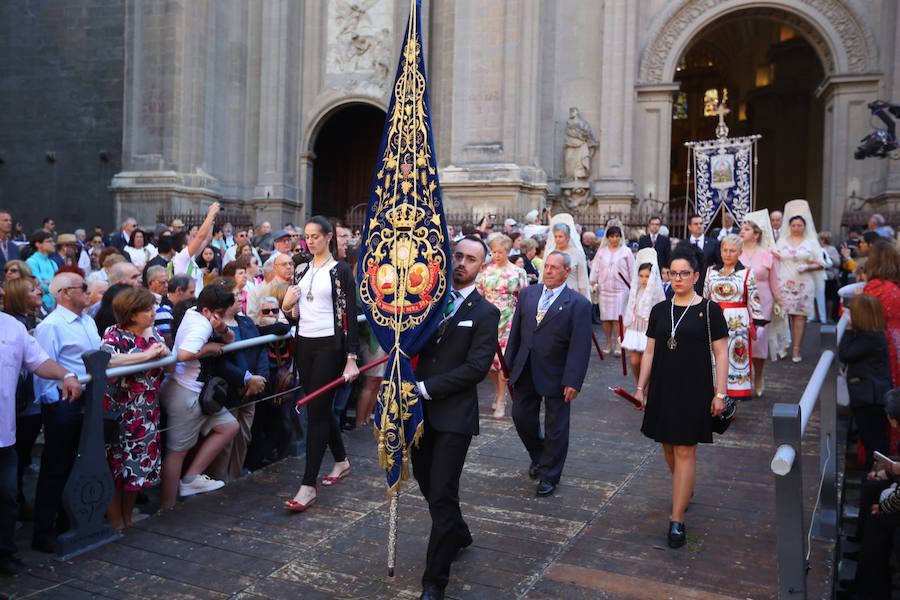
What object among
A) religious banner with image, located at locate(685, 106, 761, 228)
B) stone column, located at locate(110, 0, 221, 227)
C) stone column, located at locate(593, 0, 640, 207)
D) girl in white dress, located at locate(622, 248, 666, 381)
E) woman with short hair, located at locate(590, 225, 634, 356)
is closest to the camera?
girl in white dress, located at locate(622, 248, 666, 381)

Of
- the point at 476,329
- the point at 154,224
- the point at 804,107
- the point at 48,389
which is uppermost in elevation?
the point at 804,107

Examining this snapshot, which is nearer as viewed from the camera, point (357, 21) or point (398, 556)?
point (398, 556)

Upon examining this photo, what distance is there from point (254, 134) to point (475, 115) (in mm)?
6765

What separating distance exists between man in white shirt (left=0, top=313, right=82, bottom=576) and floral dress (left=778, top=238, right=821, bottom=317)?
957 centimetres

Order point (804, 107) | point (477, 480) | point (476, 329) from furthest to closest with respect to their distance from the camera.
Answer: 1. point (804, 107)
2. point (477, 480)
3. point (476, 329)

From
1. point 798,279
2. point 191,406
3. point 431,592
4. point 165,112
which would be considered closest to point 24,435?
point 191,406

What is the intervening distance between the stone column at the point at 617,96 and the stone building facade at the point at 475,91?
0.04 metres

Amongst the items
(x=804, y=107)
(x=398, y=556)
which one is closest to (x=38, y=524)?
(x=398, y=556)

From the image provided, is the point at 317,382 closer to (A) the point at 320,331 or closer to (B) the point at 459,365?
(A) the point at 320,331

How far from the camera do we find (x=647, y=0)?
830 inches

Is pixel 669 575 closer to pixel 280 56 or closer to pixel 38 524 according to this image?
pixel 38 524

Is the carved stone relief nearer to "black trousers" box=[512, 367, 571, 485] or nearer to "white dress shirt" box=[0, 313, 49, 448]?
"black trousers" box=[512, 367, 571, 485]

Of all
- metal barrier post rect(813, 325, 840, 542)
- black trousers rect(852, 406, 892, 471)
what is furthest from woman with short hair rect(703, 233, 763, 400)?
metal barrier post rect(813, 325, 840, 542)

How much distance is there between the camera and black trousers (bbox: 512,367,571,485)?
624 centimetres
